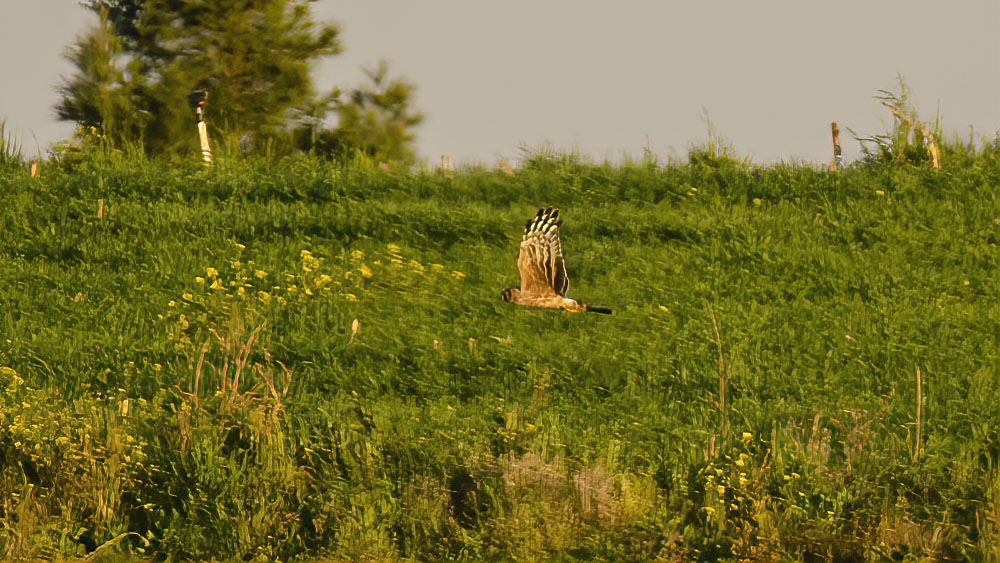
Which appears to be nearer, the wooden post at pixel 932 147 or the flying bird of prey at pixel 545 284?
the flying bird of prey at pixel 545 284

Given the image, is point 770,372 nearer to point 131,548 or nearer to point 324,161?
point 131,548

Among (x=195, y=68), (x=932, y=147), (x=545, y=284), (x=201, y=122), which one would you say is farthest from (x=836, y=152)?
(x=195, y=68)

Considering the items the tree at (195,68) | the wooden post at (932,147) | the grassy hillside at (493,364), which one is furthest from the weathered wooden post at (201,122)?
the wooden post at (932,147)

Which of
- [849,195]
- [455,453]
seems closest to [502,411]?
[455,453]

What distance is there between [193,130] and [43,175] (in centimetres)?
587

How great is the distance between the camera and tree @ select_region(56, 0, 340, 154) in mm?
20062

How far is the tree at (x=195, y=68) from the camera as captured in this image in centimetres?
2006

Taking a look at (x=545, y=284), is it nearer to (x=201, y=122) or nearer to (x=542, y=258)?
(x=542, y=258)

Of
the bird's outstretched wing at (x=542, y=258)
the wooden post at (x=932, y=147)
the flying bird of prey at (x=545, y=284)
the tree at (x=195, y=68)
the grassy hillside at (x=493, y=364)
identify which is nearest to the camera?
the grassy hillside at (x=493, y=364)

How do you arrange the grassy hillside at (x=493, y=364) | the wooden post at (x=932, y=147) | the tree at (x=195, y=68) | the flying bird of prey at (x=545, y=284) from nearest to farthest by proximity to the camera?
the grassy hillside at (x=493, y=364) → the flying bird of prey at (x=545, y=284) → the wooden post at (x=932, y=147) → the tree at (x=195, y=68)

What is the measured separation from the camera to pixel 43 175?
558 inches

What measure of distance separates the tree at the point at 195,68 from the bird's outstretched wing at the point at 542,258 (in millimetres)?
10788

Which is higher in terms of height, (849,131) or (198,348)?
(849,131)

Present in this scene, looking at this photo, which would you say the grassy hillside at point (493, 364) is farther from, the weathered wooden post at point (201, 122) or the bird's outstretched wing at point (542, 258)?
the weathered wooden post at point (201, 122)
